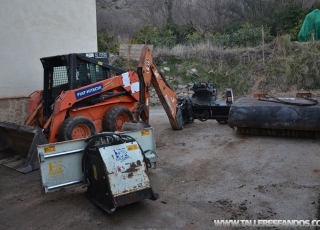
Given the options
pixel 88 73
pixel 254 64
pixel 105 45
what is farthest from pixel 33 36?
pixel 105 45

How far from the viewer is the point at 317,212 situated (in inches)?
167

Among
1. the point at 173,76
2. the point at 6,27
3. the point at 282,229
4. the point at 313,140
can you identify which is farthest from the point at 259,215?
the point at 173,76

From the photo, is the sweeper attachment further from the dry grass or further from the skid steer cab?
the dry grass

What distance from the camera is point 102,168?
432 cm

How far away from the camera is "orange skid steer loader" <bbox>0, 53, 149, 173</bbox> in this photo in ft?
22.1

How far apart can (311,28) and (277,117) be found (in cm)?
1130

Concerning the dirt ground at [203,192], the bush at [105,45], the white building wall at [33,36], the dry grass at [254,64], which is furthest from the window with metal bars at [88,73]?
the bush at [105,45]

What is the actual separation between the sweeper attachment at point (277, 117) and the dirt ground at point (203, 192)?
0.71 feet

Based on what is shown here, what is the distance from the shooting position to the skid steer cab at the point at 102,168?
4246mm

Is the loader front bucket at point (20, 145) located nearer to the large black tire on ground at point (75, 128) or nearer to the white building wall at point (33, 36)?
the large black tire on ground at point (75, 128)

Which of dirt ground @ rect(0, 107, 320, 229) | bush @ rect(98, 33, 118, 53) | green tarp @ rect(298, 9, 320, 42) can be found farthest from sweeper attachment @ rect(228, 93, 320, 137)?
bush @ rect(98, 33, 118, 53)

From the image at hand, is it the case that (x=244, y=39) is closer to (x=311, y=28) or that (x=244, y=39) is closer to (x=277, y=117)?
(x=311, y=28)

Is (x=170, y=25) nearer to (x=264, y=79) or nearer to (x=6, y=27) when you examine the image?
(x=264, y=79)

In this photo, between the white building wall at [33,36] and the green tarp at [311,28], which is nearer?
the white building wall at [33,36]
